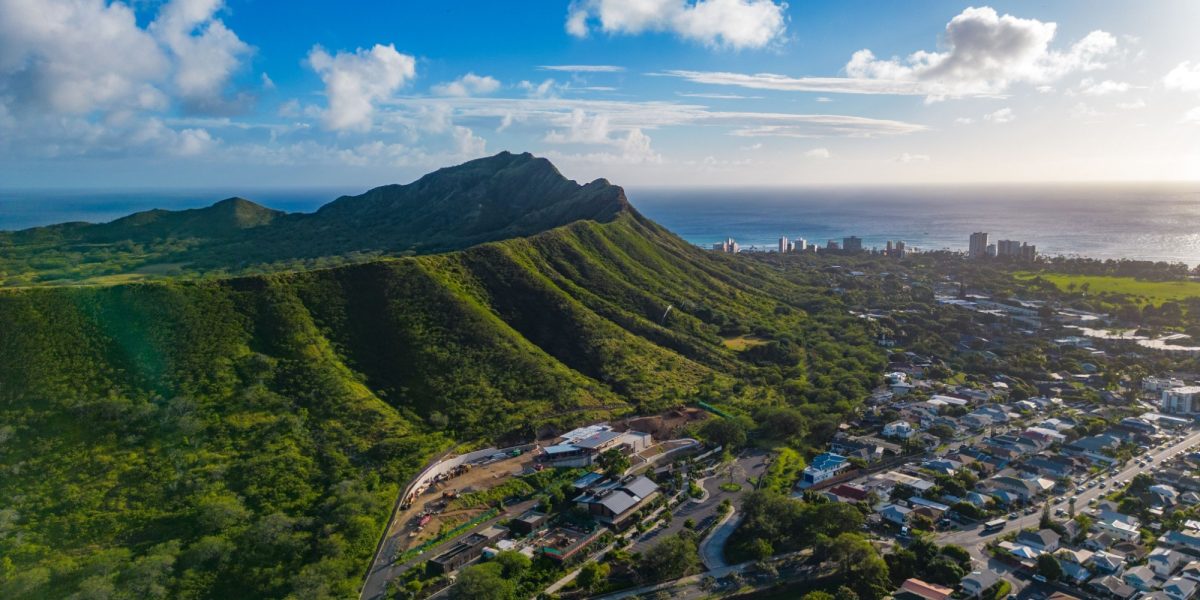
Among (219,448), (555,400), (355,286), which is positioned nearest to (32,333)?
(219,448)

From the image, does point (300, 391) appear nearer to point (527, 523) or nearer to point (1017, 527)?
point (527, 523)

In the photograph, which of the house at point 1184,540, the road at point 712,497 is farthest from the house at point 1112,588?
the road at point 712,497

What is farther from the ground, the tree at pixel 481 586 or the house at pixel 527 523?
the tree at pixel 481 586

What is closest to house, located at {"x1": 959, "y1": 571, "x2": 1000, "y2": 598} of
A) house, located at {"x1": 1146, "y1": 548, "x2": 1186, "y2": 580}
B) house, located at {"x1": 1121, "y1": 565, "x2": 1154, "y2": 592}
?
house, located at {"x1": 1121, "y1": 565, "x2": 1154, "y2": 592}

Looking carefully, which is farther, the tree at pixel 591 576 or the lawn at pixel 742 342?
the lawn at pixel 742 342

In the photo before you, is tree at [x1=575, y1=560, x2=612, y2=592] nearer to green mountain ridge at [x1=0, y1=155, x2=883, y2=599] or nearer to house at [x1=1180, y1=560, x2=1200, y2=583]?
green mountain ridge at [x1=0, y1=155, x2=883, y2=599]

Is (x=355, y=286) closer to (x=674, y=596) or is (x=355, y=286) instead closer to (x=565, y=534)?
(x=565, y=534)

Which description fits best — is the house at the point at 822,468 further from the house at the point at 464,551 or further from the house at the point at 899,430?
the house at the point at 464,551
